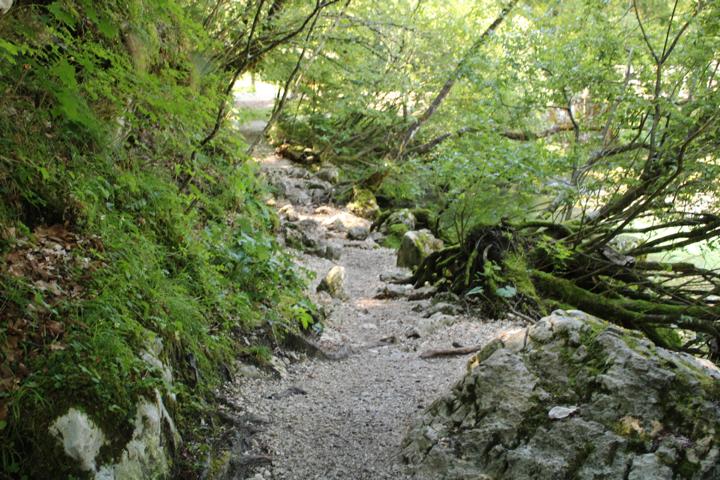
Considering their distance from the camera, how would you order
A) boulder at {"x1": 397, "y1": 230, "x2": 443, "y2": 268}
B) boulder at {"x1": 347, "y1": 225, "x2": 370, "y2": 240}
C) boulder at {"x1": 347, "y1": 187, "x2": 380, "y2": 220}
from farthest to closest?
1. boulder at {"x1": 347, "y1": 187, "x2": 380, "y2": 220}
2. boulder at {"x1": 347, "y1": 225, "x2": 370, "y2": 240}
3. boulder at {"x1": 397, "y1": 230, "x2": 443, "y2": 268}

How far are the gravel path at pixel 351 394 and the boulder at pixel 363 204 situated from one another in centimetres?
745

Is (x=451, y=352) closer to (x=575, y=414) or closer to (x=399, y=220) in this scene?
(x=575, y=414)

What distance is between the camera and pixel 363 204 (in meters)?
15.3

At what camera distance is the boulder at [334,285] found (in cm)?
796

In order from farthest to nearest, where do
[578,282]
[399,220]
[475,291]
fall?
1. [399,220]
2. [578,282]
3. [475,291]

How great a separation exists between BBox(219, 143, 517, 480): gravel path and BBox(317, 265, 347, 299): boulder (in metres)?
0.37

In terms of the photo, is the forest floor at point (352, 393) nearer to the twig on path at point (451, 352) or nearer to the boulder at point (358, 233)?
the twig on path at point (451, 352)

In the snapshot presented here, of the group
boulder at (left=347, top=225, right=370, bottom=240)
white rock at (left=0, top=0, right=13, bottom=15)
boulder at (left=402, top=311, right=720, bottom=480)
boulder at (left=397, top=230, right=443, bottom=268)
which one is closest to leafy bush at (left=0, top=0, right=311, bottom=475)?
white rock at (left=0, top=0, right=13, bottom=15)

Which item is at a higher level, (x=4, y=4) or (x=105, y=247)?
(x=4, y=4)

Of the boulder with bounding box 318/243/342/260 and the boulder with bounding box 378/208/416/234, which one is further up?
the boulder with bounding box 378/208/416/234

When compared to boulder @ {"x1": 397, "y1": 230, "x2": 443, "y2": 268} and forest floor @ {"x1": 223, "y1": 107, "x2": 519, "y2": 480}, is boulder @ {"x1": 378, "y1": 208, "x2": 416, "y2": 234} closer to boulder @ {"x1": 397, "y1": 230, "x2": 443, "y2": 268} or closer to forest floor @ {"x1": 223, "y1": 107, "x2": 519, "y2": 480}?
boulder @ {"x1": 397, "y1": 230, "x2": 443, "y2": 268}

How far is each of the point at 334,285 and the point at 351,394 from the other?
143 inches

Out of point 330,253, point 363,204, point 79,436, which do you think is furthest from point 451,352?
point 363,204

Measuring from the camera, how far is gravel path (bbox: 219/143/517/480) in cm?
330
